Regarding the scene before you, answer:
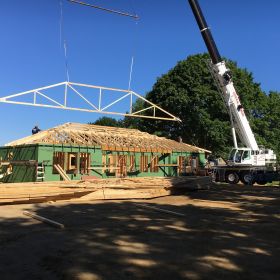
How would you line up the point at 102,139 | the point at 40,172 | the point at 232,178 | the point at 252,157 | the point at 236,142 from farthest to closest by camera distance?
1. the point at 102,139
2. the point at 232,178
3. the point at 236,142
4. the point at 252,157
5. the point at 40,172

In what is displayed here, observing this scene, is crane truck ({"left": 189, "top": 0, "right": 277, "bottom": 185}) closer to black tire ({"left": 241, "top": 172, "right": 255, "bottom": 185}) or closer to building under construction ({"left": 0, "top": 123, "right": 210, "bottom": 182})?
black tire ({"left": 241, "top": 172, "right": 255, "bottom": 185})

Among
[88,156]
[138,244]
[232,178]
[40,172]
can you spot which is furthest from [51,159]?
[138,244]

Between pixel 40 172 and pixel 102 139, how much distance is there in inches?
237

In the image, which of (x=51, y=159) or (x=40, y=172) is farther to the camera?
(x=51, y=159)

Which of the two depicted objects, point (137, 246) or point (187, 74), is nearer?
point (137, 246)

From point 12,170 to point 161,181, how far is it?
14157 mm

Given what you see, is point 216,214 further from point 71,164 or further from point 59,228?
point 71,164

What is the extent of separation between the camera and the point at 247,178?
2444 centimetres

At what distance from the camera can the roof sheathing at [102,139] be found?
83.8ft

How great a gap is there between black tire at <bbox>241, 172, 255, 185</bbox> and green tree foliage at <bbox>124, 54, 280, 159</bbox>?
13.9m

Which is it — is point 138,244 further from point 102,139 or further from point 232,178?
point 102,139

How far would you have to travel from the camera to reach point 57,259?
5715 millimetres

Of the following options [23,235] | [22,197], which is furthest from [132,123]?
[23,235]

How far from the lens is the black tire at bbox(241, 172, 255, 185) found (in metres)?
24.2
